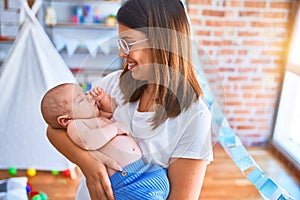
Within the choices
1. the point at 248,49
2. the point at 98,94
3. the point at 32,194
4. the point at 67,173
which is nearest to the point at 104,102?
the point at 98,94

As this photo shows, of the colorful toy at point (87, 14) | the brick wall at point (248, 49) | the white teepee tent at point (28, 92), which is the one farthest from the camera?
the colorful toy at point (87, 14)

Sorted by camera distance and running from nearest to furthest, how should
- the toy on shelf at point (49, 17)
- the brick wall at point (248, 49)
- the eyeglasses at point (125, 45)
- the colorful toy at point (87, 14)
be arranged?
the eyeglasses at point (125, 45)
the brick wall at point (248, 49)
the toy on shelf at point (49, 17)
the colorful toy at point (87, 14)

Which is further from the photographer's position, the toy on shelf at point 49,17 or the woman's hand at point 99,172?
the toy on shelf at point 49,17

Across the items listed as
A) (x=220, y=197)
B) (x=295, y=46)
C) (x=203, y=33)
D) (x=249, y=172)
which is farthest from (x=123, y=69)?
(x=295, y=46)

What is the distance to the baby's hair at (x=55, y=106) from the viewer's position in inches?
34.5

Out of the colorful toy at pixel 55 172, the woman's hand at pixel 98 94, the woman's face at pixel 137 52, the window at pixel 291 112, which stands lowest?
the colorful toy at pixel 55 172

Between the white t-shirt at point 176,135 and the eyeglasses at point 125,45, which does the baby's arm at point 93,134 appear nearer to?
the white t-shirt at point 176,135

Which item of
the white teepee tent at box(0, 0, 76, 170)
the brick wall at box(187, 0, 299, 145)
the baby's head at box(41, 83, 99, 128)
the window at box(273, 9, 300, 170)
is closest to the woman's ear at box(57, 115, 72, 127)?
the baby's head at box(41, 83, 99, 128)

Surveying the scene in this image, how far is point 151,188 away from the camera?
737 mm

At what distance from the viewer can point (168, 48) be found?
68 centimetres

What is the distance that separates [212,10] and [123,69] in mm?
1654

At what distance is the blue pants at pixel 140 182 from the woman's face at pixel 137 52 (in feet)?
0.70

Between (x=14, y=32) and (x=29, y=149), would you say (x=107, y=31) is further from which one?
(x=29, y=149)

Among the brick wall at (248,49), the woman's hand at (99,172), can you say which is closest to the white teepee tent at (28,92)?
the brick wall at (248,49)
